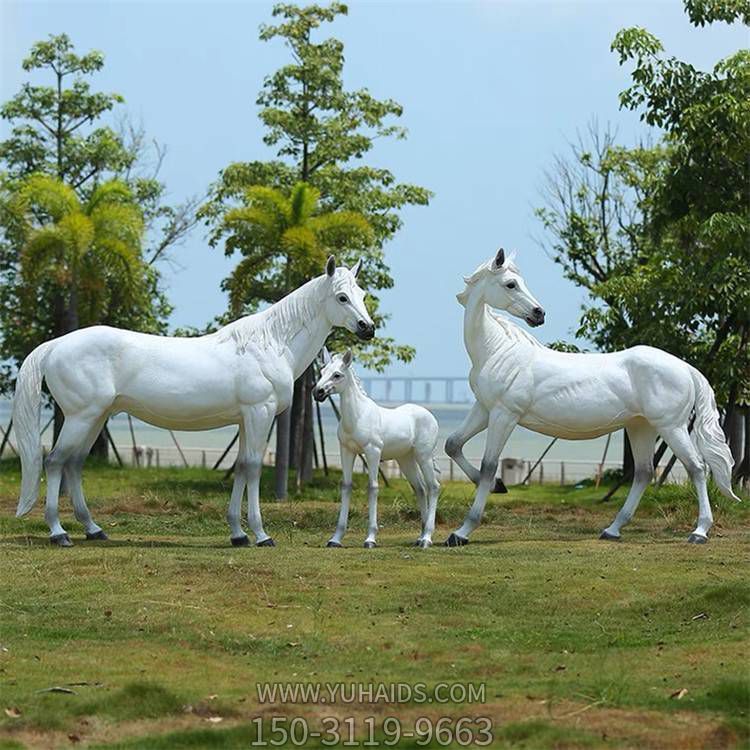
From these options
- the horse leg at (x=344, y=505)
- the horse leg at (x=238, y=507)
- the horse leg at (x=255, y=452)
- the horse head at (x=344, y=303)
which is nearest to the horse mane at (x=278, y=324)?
the horse head at (x=344, y=303)

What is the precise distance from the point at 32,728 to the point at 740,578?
18.9 feet

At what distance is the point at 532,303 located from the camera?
1345 cm

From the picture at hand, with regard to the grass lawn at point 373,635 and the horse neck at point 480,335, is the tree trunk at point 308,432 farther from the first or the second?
the horse neck at point 480,335

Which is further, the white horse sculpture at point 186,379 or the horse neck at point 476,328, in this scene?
the horse neck at point 476,328

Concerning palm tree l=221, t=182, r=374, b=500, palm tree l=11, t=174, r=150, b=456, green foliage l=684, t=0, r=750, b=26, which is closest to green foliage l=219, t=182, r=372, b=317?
palm tree l=221, t=182, r=374, b=500

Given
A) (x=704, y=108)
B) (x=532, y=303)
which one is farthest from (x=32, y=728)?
(x=704, y=108)

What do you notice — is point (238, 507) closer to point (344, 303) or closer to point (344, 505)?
point (344, 505)

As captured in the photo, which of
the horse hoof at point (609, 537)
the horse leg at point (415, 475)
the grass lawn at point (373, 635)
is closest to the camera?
the grass lawn at point (373, 635)

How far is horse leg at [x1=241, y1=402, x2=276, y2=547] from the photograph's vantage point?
42.5 ft

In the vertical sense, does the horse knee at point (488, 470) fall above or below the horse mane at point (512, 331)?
below

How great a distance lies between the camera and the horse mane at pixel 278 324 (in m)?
→ 13.1

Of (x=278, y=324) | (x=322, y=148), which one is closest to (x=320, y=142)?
(x=322, y=148)

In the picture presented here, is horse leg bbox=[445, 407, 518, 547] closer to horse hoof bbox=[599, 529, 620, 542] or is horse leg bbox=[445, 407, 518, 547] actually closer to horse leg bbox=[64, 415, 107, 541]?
horse hoof bbox=[599, 529, 620, 542]

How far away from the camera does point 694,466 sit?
13859 millimetres
